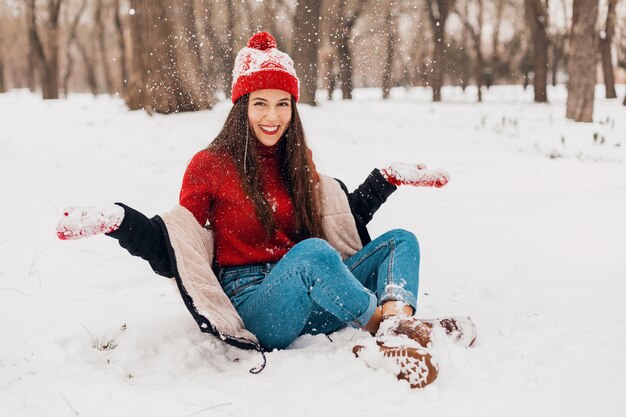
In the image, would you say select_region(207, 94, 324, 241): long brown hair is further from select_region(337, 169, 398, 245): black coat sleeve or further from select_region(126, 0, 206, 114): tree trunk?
select_region(126, 0, 206, 114): tree trunk

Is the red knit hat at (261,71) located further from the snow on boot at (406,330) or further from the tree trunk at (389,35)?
the tree trunk at (389,35)

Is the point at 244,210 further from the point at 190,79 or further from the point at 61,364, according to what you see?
the point at 190,79

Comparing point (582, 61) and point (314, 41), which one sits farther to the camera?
point (314, 41)

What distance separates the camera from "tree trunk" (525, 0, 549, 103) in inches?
594

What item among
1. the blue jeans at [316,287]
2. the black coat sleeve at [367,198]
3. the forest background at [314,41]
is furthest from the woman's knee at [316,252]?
the forest background at [314,41]

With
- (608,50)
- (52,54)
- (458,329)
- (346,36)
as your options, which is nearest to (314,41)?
(458,329)

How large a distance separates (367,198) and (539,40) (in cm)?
1512

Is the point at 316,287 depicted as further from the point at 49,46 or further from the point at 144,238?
the point at 49,46

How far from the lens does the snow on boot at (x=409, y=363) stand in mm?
1838

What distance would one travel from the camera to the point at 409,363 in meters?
1.85

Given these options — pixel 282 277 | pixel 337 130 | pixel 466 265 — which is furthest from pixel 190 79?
pixel 282 277

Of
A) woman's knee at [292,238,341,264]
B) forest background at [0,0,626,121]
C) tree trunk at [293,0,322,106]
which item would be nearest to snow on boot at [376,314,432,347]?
woman's knee at [292,238,341,264]

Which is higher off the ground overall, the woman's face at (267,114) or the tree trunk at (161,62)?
the tree trunk at (161,62)

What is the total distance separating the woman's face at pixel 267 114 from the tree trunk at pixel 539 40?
581 inches
